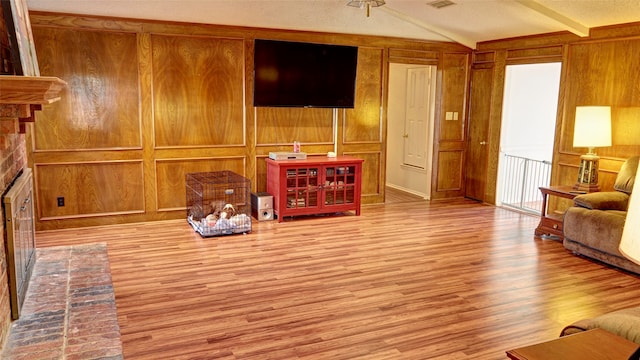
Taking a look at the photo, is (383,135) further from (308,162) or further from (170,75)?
(170,75)

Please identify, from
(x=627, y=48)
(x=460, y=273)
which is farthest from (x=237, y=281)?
(x=627, y=48)

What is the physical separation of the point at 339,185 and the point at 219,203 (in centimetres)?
158

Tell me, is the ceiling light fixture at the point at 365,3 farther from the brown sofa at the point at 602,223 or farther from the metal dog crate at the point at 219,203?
the brown sofa at the point at 602,223

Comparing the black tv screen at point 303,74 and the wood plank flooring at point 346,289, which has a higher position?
the black tv screen at point 303,74

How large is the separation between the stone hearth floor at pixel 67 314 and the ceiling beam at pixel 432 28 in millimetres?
4298

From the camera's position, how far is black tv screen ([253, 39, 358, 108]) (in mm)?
6066

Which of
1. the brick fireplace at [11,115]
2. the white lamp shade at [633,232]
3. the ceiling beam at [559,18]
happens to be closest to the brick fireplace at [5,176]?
the brick fireplace at [11,115]

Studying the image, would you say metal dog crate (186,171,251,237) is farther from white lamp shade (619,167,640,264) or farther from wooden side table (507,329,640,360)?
white lamp shade (619,167,640,264)

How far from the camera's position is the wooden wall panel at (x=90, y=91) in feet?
17.6

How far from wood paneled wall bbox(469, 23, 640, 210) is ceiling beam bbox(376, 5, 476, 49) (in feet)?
1.09

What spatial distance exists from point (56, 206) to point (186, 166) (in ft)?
4.87

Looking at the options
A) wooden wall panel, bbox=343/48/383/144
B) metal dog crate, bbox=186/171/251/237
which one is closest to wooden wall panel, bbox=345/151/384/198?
wooden wall panel, bbox=343/48/383/144

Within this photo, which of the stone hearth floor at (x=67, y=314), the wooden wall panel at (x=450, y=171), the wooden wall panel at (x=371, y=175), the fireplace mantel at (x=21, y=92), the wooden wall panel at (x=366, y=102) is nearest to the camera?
the fireplace mantel at (x=21, y=92)

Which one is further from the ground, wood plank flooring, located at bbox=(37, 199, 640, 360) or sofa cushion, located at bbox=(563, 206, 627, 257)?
sofa cushion, located at bbox=(563, 206, 627, 257)
